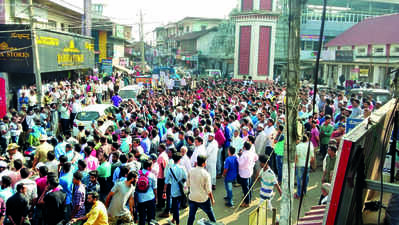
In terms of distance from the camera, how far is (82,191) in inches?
233

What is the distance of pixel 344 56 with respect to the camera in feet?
109

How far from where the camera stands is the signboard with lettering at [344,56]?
32.4m

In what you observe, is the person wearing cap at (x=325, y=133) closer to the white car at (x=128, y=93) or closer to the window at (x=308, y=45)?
the white car at (x=128, y=93)

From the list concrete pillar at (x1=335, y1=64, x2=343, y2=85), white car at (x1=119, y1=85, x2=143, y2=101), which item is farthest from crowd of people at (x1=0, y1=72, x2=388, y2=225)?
concrete pillar at (x1=335, y1=64, x2=343, y2=85)

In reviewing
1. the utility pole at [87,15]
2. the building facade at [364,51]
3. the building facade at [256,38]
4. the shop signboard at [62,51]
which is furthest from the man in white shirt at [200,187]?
the building facade at [256,38]

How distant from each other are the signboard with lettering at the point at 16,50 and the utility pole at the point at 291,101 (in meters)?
15.5

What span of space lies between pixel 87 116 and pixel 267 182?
8.11 meters

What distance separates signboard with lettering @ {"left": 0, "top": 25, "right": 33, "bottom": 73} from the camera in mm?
16844

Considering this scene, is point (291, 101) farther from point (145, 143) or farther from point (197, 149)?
point (145, 143)

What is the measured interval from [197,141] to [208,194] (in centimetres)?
188

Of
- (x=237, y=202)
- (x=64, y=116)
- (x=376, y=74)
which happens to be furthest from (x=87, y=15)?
(x=237, y=202)

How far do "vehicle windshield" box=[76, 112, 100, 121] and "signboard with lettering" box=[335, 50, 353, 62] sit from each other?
2615 centimetres

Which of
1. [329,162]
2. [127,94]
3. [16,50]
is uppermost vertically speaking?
[16,50]

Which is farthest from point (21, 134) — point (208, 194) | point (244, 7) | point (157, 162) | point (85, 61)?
point (244, 7)
